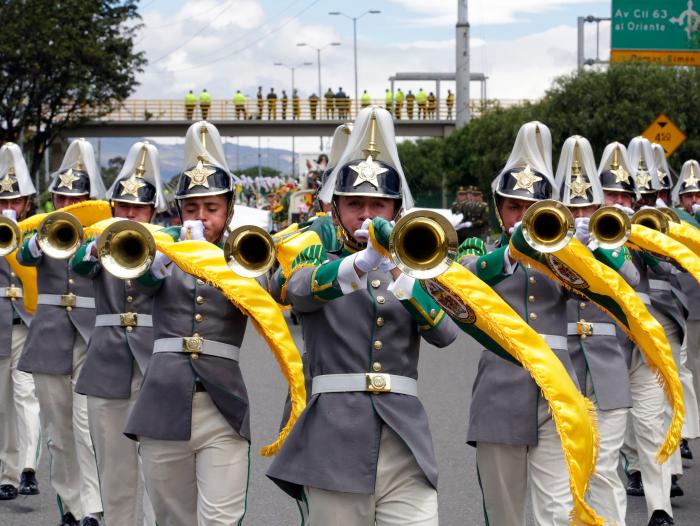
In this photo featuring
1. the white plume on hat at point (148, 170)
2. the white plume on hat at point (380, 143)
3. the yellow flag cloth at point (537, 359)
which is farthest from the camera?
the white plume on hat at point (148, 170)

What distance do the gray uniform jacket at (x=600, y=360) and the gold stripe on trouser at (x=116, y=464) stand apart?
228 cm

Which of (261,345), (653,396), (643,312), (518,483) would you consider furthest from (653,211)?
(261,345)

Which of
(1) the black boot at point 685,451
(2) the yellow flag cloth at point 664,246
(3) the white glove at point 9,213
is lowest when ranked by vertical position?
(1) the black boot at point 685,451

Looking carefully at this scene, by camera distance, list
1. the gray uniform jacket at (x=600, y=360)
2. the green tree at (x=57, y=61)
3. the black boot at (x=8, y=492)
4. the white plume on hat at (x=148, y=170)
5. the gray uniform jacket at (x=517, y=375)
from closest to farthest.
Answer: the gray uniform jacket at (x=517, y=375)
the gray uniform jacket at (x=600, y=360)
the white plume on hat at (x=148, y=170)
the black boot at (x=8, y=492)
the green tree at (x=57, y=61)

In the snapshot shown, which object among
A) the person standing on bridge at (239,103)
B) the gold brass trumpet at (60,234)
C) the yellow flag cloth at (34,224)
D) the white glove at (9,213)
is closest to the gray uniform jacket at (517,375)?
the gold brass trumpet at (60,234)

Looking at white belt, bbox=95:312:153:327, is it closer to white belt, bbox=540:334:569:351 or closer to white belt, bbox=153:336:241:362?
white belt, bbox=153:336:241:362

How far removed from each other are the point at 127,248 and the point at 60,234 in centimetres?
139

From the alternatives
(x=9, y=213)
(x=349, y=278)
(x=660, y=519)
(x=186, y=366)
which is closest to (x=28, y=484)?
(x=9, y=213)

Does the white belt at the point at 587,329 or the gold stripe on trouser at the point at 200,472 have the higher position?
the white belt at the point at 587,329

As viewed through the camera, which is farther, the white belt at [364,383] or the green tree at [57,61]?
the green tree at [57,61]

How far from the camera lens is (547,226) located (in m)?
5.96

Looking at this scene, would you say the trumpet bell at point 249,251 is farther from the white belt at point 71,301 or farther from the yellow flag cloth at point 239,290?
the white belt at point 71,301

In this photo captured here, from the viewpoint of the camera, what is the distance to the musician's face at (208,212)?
6473mm

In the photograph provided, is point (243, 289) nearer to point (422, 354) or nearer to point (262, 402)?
point (262, 402)
